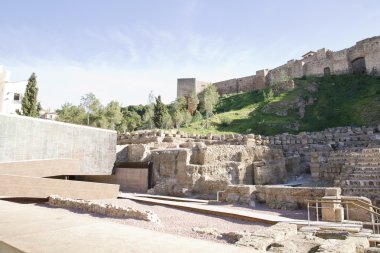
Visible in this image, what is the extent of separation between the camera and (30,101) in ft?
103

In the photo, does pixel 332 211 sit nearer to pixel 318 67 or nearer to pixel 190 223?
pixel 190 223

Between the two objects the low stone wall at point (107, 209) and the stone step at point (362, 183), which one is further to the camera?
the stone step at point (362, 183)

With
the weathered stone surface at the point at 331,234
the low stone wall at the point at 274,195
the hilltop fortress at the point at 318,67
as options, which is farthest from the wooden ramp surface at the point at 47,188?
the hilltop fortress at the point at 318,67

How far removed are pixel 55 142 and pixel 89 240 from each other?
17474 mm

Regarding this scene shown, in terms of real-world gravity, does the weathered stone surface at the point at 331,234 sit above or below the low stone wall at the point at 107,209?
below

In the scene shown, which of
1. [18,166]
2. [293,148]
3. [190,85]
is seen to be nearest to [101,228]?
[18,166]

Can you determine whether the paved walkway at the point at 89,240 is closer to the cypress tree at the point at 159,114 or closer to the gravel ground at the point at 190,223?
the gravel ground at the point at 190,223

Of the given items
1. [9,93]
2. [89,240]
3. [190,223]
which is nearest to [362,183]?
[190,223]

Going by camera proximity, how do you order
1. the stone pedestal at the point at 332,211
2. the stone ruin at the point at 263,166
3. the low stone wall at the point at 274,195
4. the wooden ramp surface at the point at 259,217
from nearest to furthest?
the wooden ramp surface at the point at 259,217
the stone pedestal at the point at 332,211
the low stone wall at the point at 274,195
the stone ruin at the point at 263,166

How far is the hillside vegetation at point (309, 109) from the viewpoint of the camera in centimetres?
3612

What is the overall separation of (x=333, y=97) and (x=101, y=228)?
151 ft

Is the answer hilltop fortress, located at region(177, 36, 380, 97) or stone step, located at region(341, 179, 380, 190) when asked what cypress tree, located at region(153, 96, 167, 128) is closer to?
hilltop fortress, located at region(177, 36, 380, 97)

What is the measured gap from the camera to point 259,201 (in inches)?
555

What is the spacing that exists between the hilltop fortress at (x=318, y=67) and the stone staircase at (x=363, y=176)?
120ft
